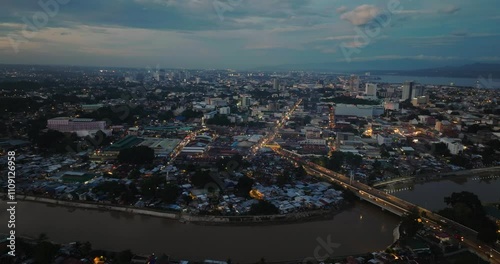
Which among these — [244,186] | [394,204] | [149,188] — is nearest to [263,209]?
[244,186]

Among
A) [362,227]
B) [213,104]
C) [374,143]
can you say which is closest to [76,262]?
[362,227]

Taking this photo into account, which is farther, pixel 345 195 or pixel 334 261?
pixel 345 195

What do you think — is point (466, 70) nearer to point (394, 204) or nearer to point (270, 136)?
point (270, 136)

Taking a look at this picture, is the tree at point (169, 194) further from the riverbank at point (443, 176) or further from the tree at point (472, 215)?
the tree at point (472, 215)

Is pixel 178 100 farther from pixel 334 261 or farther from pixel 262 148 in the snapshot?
pixel 334 261

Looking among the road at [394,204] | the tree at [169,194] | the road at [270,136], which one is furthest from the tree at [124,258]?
the road at [270,136]

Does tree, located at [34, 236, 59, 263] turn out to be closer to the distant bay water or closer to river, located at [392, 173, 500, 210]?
river, located at [392, 173, 500, 210]
